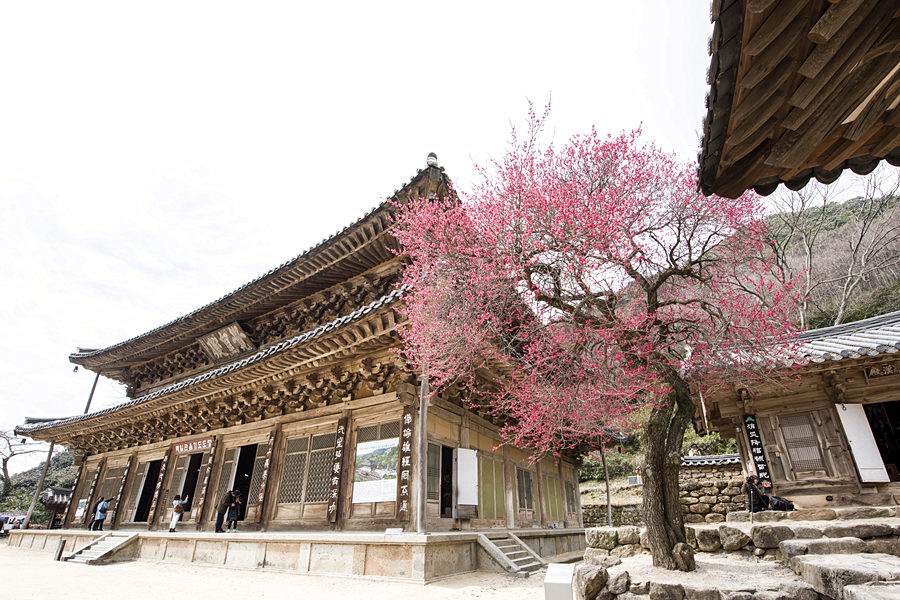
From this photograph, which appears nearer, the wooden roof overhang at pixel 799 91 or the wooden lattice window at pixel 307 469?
the wooden roof overhang at pixel 799 91

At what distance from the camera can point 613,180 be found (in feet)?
27.0

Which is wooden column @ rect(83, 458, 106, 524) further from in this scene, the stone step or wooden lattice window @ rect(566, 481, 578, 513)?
the stone step

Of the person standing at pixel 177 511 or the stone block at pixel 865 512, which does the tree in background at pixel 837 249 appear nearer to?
the stone block at pixel 865 512

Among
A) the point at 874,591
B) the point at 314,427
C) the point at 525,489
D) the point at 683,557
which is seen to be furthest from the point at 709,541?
the point at 314,427

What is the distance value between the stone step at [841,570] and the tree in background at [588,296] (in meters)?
1.86

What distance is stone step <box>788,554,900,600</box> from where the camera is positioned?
3331 millimetres

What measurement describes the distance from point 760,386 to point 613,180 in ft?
19.1

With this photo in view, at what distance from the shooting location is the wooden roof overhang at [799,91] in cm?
211

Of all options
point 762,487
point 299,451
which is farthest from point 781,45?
point 299,451

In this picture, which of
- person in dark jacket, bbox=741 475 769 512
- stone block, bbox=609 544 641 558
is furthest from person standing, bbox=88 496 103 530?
person in dark jacket, bbox=741 475 769 512

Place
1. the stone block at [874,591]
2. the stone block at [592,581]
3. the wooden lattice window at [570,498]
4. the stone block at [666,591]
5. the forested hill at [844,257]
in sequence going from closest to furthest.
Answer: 1. the stone block at [874,591]
2. the stone block at [666,591]
3. the stone block at [592,581]
4. the wooden lattice window at [570,498]
5. the forested hill at [844,257]

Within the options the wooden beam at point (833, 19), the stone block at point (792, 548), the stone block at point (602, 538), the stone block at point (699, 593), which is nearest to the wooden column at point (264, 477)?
the stone block at point (602, 538)

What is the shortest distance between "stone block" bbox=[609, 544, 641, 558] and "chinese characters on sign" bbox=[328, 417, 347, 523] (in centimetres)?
548

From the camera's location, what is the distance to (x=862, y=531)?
550 centimetres
